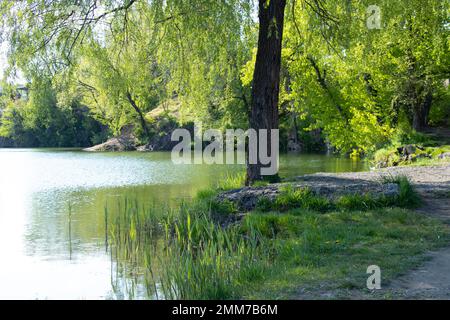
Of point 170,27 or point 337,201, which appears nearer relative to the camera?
point 337,201

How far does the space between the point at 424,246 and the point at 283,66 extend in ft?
72.9

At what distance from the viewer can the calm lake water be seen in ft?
23.6

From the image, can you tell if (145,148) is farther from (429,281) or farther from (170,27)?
(429,281)

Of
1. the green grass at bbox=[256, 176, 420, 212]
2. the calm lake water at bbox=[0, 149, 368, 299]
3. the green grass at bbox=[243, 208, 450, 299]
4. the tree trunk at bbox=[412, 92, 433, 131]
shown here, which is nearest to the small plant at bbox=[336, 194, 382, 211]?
the green grass at bbox=[256, 176, 420, 212]

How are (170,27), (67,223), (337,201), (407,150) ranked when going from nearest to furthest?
(337,201) < (67,223) < (170,27) < (407,150)

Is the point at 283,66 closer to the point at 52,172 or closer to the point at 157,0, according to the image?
the point at 52,172

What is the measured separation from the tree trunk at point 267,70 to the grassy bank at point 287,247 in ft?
7.78

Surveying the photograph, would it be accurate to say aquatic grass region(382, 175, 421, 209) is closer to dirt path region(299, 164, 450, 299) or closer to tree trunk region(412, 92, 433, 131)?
dirt path region(299, 164, 450, 299)

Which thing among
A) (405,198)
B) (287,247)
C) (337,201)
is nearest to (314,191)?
(337,201)

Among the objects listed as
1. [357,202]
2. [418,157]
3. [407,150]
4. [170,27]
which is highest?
[170,27]

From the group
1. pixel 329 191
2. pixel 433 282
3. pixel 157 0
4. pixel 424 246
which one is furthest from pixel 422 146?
pixel 433 282

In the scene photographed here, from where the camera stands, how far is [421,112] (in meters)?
24.0

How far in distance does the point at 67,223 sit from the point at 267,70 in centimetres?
563

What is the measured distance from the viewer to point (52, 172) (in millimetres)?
25094
